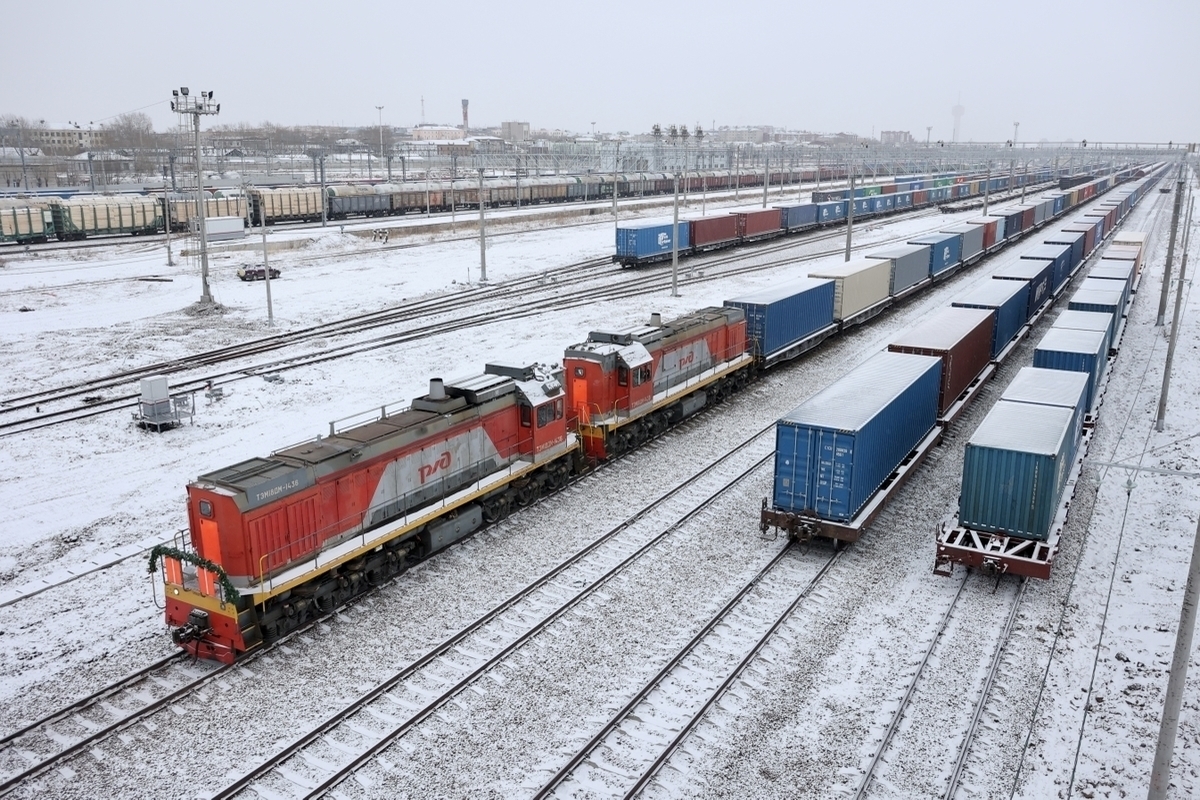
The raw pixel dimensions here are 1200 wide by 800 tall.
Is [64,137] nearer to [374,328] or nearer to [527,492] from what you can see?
[374,328]

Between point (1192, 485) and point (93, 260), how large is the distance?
6570cm

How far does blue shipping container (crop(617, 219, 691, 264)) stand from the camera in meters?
60.9

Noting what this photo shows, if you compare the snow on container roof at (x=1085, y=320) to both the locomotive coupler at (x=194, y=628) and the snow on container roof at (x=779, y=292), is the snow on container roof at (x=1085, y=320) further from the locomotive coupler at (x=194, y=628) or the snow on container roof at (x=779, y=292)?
the locomotive coupler at (x=194, y=628)

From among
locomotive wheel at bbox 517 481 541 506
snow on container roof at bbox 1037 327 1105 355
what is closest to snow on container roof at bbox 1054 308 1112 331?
snow on container roof at bbox 1037 327 1105 355

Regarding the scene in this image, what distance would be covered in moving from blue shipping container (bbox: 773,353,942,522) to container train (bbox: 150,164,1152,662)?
4950mm

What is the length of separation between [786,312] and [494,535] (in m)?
18.2

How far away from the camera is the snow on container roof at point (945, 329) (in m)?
27.6

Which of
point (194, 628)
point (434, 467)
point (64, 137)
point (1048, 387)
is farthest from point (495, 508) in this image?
point (64, 137)

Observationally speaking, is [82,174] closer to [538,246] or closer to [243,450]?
[538,246]

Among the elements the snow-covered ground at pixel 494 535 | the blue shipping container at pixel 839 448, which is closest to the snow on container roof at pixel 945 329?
the snow-covered ground at pixel 494 535

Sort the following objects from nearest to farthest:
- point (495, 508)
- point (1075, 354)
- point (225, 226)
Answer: point (495, 508) < point (1075, 354) < point (225, 226)

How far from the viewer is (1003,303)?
34.4 m

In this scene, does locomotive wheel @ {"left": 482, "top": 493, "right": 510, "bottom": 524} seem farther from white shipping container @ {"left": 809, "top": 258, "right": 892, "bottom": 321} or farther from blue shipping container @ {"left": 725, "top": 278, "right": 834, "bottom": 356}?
white shipping container @ {"left": 809, "top": 258, "right": 892, "bottom": 321}

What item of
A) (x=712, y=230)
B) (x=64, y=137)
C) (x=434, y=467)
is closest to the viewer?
(x=434, y=467)
